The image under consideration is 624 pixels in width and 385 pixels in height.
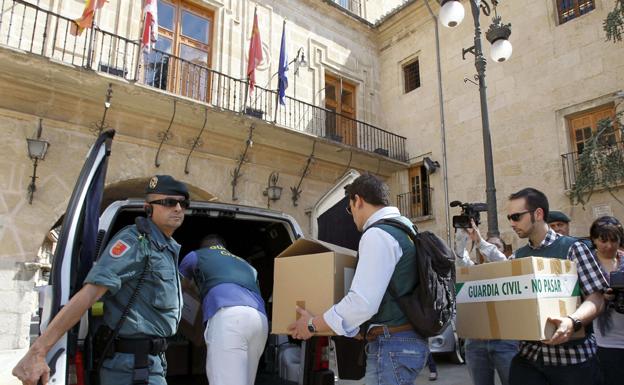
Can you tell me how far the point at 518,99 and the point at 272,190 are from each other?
6.79 metres

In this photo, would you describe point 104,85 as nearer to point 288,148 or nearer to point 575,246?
point 288,148

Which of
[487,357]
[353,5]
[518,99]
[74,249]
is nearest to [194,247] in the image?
[74,249]

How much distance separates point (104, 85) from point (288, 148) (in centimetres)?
472

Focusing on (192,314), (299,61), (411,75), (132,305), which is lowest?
(192,314)

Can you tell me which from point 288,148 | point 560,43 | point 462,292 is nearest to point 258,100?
point 288,148

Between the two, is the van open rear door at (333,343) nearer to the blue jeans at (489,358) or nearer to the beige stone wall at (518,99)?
the blue jeans at (489,358)

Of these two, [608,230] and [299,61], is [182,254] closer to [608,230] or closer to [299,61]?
[608,230]

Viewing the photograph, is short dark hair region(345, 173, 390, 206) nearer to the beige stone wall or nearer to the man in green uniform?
the man in green uniform

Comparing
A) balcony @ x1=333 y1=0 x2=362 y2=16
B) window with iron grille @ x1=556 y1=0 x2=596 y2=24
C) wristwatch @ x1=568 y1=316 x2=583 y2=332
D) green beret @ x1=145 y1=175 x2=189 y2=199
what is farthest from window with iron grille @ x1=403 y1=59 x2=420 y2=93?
wristwatch @ x1=568 y1=316 x2=583 y2=332

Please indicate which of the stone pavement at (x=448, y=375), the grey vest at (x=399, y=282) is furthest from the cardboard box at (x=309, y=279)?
the stone pavement at (x=448, y=375)

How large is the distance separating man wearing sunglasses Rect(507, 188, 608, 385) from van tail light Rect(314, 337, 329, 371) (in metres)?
1.44

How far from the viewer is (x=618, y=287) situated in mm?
2480

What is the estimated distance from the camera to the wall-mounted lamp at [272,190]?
1213 centimetres

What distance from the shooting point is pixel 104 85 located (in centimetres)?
921
